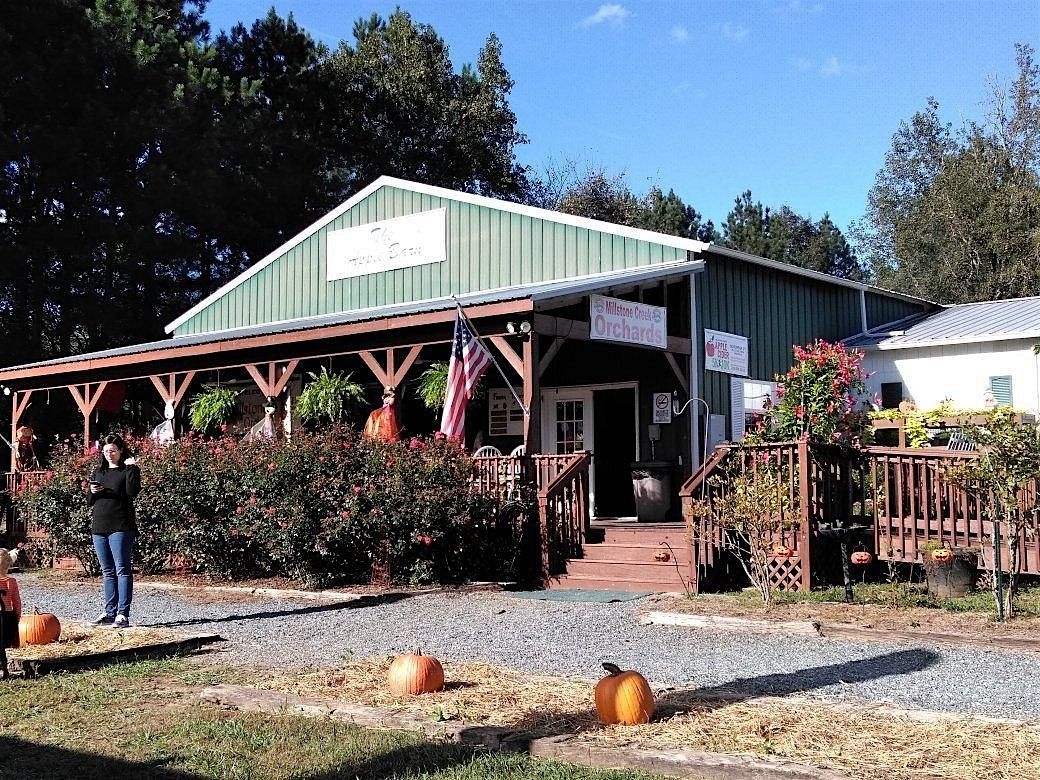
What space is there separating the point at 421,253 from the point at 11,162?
13729mm

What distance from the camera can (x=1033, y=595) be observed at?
9258mm

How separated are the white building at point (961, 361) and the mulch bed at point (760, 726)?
38.2 ft

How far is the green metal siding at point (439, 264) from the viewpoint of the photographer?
16.1 meters

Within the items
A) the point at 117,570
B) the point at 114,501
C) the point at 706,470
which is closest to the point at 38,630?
the point at 117,570

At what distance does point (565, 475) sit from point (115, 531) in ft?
15.7

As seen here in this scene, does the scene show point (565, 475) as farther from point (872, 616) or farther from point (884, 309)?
point (884, 309)

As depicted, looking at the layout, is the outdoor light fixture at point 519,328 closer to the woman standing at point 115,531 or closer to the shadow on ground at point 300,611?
the shadow on ground at point 300,611

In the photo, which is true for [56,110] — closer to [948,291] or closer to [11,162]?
[11,162]

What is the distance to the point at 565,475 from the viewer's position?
1180cm

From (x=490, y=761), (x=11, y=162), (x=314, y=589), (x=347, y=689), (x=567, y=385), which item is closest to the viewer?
(x=490, y=761)

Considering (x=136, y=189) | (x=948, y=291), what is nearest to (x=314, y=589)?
(x=136, y=189)

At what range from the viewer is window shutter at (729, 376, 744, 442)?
51.5 feet

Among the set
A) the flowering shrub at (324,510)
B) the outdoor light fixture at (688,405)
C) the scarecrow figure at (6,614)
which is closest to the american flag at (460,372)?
the flowering shrub at (324,510)

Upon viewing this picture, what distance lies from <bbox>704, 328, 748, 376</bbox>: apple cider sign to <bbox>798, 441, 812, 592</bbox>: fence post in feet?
16.7
